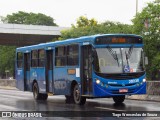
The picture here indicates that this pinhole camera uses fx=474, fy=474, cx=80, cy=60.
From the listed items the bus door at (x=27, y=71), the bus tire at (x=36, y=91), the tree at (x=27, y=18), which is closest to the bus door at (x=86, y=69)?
the bus tire at (x=36, y=91)

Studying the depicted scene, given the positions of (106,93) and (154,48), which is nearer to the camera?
(106,93)

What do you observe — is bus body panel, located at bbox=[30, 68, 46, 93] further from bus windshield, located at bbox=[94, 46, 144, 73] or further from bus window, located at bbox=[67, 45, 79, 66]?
bus windshield, located at bbox=[94, 46, 144, 73]

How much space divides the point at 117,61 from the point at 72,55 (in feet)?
9.12

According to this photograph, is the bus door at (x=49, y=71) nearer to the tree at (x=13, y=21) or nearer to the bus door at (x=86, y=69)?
the bus door at (x=86, y=69)

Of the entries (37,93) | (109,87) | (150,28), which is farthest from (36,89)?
(150,28)

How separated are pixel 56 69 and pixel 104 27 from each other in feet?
121

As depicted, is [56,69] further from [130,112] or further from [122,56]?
[130,112]

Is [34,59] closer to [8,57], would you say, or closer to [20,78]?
[20,78]

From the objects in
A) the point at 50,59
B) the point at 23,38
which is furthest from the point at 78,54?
the point at 23,38

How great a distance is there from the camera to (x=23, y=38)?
63.0 m

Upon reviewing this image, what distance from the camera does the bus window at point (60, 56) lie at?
22.5 metres

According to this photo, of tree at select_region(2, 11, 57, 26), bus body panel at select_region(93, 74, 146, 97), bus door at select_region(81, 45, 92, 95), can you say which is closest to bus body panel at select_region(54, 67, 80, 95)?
bus door at select_region(81, 45, 92, 95)

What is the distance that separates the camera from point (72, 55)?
21453mm

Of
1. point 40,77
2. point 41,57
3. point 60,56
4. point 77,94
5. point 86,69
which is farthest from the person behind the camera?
point 40,77
